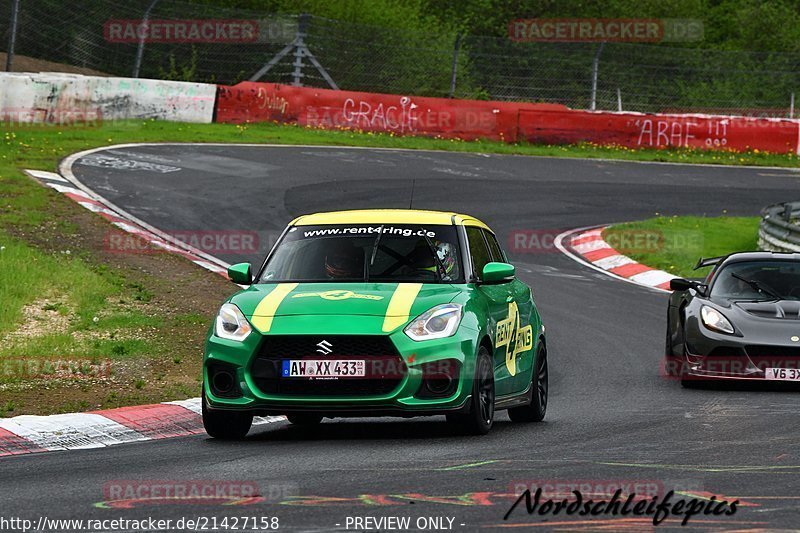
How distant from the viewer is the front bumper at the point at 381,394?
8.75 meters

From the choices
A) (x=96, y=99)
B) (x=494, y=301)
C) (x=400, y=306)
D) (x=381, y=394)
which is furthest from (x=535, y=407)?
(x=96, y=99)

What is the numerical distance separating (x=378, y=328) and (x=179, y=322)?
6.25 meters

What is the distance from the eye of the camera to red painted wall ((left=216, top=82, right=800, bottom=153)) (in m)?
33.8

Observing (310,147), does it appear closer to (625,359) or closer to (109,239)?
(109,239)

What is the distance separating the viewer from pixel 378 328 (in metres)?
8.77

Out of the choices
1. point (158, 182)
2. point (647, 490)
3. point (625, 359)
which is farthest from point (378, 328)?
point (158, 182)

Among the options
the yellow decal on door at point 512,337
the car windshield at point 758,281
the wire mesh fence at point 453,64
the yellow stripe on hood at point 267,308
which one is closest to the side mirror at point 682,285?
the car windshield at point 758,281

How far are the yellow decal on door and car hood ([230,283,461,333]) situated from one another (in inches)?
20.8

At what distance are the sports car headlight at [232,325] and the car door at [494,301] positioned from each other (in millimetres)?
1585

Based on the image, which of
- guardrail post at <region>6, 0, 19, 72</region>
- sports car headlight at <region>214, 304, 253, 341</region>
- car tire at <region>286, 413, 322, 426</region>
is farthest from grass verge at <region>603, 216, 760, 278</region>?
guardrail post at <region>6, 0, 19, 72</region>

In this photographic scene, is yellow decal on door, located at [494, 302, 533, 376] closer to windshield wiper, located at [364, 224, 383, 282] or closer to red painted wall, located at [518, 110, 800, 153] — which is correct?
windshield wiper, located at [364, 224, 383, 282]
